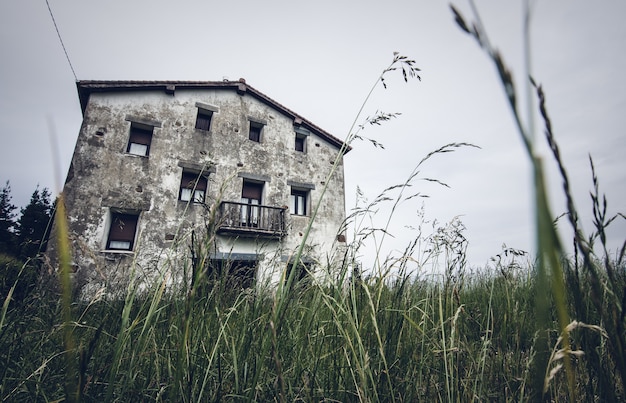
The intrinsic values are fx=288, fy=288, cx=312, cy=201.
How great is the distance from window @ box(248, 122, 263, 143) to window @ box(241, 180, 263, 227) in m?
2.14

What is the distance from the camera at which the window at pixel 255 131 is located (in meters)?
12.7

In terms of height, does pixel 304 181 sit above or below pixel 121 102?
below

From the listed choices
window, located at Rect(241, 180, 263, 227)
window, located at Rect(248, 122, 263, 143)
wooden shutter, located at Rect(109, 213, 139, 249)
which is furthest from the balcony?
window, located at Rect(248, 122, 263, 143)

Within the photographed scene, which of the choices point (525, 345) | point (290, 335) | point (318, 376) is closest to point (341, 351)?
point (318, 376)

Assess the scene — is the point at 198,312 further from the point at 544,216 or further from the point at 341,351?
the point at 544,216

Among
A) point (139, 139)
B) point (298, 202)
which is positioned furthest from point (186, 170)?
point (298, 202)

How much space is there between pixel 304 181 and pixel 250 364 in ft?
36.9

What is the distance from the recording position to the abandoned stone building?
900cm

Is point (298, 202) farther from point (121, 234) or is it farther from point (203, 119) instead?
point (121, 234)

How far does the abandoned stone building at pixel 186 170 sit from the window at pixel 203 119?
4cm

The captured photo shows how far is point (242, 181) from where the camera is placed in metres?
11.5

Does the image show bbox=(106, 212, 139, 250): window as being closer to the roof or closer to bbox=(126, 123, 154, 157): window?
bbox=(126, 123, 154, 157): window

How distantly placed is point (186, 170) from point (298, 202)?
4.71 m

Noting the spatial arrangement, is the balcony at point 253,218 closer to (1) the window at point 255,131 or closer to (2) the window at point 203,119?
(1) the window at point 255,131
